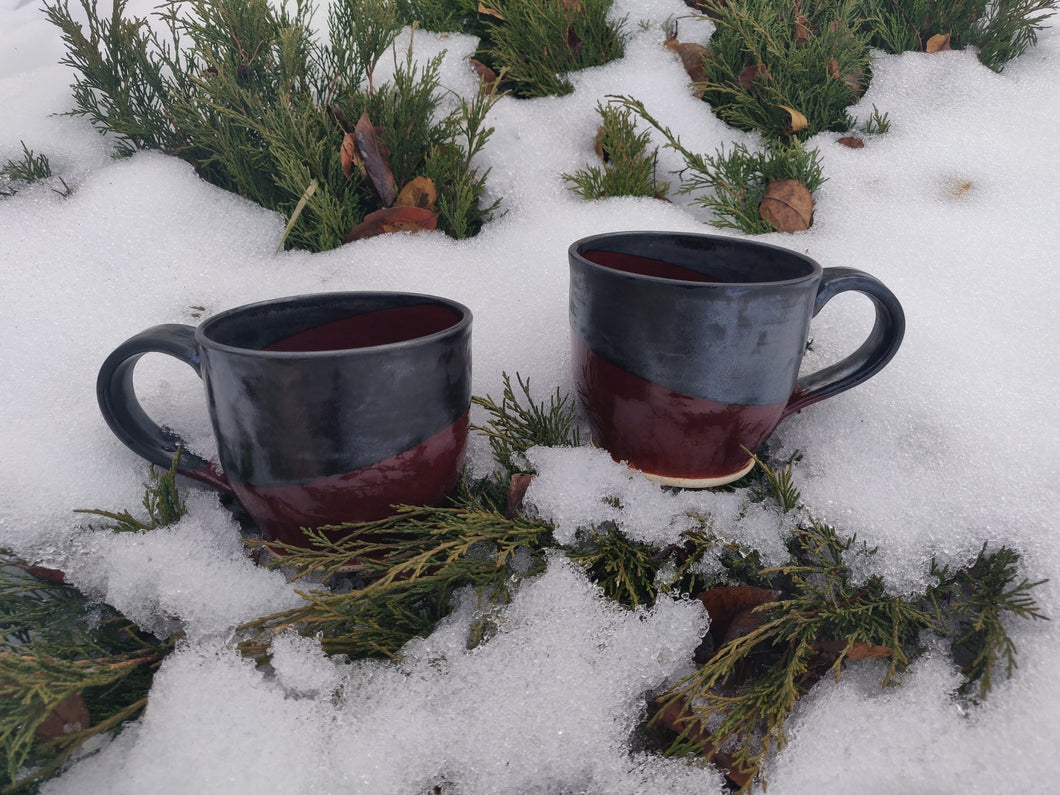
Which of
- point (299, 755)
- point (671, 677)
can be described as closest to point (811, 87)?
point (671, 677)

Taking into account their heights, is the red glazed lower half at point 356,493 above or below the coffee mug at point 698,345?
below

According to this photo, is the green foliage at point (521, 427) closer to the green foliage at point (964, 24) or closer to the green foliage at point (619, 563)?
the green foliage at point (619, 563)

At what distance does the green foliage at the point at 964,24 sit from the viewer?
136 cm

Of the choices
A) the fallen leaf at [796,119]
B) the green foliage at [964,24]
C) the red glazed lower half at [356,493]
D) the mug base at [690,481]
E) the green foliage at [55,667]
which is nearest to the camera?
the green foliage at [55,667]

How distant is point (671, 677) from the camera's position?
2.40 feet

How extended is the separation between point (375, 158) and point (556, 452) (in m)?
0.59

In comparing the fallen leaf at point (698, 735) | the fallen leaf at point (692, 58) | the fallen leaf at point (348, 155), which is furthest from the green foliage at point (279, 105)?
the fallen leaf at point (698, 735)

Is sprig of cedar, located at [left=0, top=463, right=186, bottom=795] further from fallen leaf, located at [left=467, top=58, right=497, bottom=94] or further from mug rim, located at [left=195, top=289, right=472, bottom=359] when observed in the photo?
fallen leaf, located at [left=467, top=58, right=497, bottom=94]

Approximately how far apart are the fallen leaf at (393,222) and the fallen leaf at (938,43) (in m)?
1.00

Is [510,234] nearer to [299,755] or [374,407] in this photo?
[374,407]

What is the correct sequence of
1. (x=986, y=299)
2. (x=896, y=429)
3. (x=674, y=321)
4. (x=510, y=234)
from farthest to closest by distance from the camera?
(x=510, y=234)
(x=986, y=299)
(x=896, y=429)
(x=674, y=321)

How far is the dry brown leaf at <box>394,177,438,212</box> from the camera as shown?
1169 millimetres

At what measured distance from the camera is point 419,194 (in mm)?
1173

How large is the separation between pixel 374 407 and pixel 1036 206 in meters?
1.15
